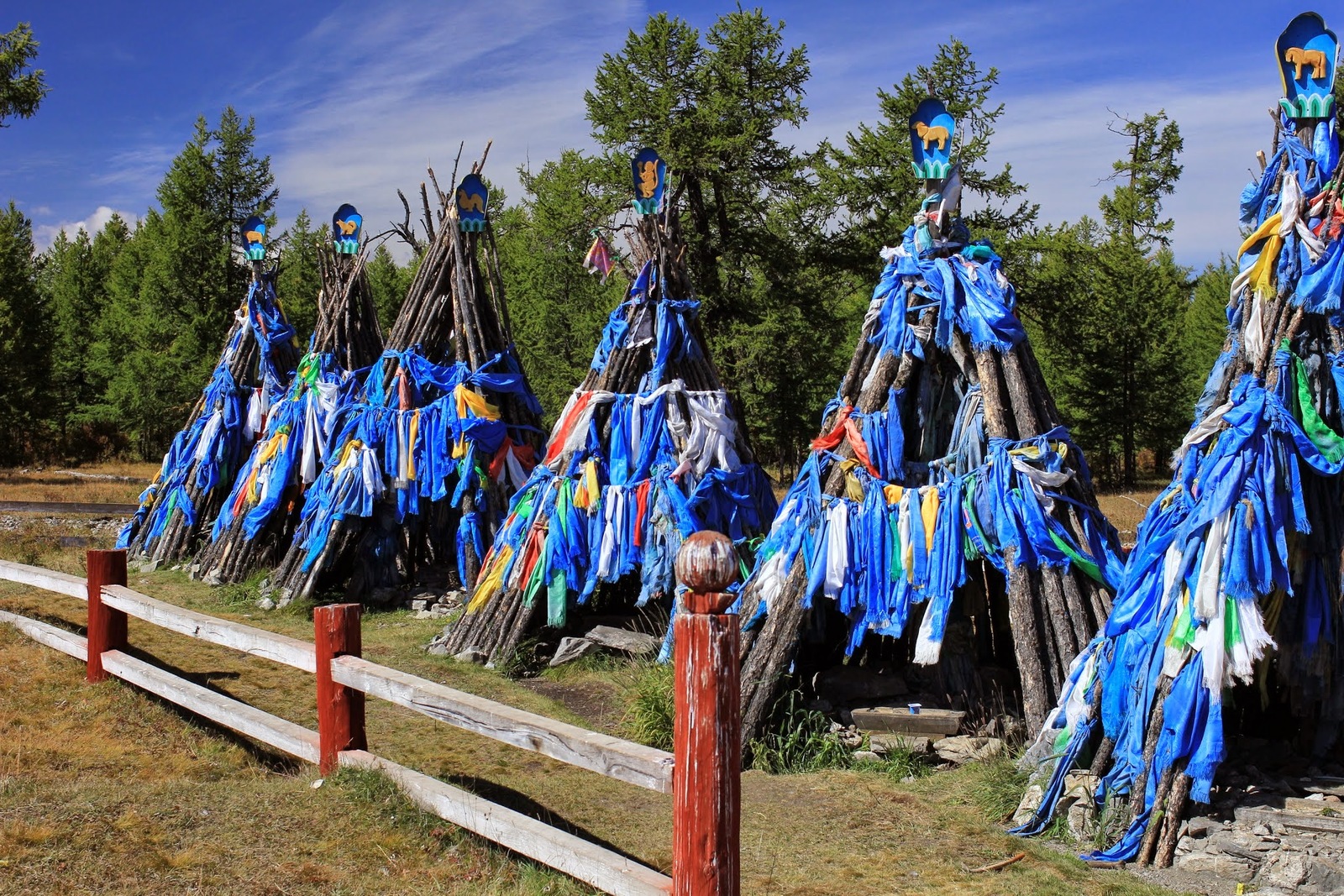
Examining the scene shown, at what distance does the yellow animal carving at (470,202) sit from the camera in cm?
1030

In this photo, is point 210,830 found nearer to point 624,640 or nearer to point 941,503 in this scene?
point 941,503

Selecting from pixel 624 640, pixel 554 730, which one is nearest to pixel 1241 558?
pixel 554 730

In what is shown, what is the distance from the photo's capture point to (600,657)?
845 centimetres

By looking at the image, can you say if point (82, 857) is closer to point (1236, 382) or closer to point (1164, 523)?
point (1164, 523)

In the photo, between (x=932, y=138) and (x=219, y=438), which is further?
(x=219, y=438)

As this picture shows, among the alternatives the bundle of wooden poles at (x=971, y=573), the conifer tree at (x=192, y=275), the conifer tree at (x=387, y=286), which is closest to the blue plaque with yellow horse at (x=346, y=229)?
the bundle of wooden poles at (x=971, y=573)

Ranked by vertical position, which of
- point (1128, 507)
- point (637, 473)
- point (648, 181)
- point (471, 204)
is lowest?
point (1128, 507)

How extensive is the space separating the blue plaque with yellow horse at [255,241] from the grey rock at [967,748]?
36.6ft

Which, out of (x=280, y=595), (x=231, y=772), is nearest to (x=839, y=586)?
(x=231, y=772)

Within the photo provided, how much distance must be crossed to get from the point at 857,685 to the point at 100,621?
15.7 ft

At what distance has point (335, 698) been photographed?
4938 millimetres

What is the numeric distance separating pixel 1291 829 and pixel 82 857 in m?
4.87

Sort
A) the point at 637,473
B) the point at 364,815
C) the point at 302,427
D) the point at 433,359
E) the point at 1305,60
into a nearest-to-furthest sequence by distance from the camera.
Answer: the point at 364,815, the point at 1305,60, the point at 637,473, the point at 433,359, the point at 302,427

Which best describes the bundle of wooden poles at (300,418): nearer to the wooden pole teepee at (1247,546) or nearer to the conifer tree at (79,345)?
the wooden pole teepee at (1247,546)
